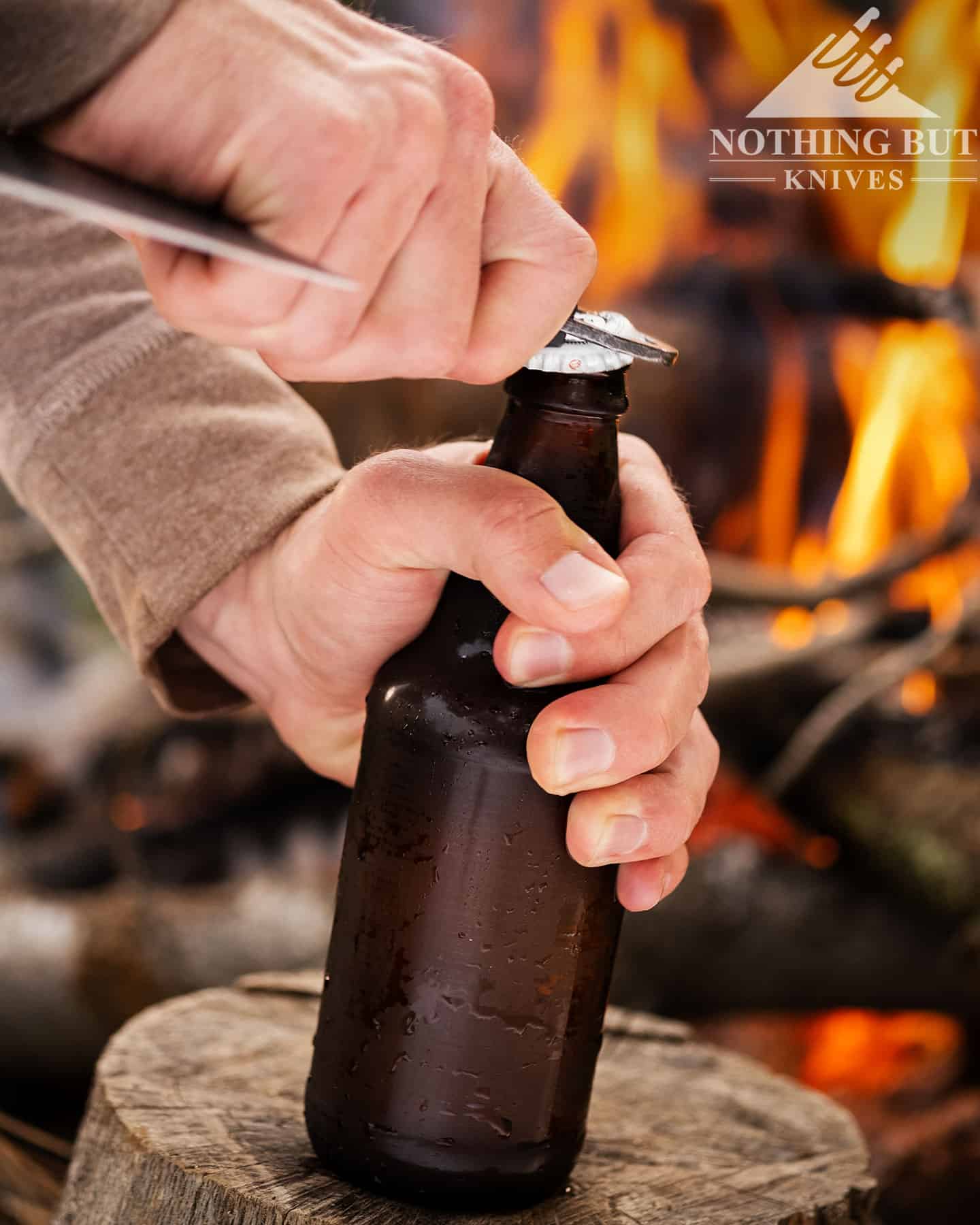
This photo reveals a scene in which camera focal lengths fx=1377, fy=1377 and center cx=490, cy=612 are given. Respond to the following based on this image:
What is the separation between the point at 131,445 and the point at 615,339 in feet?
1.58

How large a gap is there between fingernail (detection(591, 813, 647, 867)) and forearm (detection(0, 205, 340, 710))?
1.27ft

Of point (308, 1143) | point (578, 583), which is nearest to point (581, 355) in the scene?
point (578, 583)

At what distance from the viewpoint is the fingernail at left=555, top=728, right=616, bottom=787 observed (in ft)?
2.72

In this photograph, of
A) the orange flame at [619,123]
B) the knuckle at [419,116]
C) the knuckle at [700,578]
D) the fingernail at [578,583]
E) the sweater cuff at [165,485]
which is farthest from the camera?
the orange flame at [619,123]

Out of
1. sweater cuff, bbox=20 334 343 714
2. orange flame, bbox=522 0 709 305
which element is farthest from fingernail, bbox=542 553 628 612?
orange flame, bbox=522 0 709 305

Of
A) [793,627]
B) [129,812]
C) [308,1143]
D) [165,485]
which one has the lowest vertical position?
[129,812]

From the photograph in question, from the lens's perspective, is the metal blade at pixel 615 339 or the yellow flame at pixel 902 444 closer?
the metal blade at pixel 615 339

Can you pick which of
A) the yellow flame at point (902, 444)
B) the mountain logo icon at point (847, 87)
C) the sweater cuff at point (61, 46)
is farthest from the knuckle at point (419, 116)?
the mountain logo icon at point (847, 87)

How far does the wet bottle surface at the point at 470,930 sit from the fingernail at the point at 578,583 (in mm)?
88

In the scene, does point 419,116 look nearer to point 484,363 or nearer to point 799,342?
point 484,363

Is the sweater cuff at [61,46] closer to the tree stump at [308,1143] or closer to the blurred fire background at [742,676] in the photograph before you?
the tree stump at [308,1143]

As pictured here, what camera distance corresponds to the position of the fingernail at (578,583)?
820mm

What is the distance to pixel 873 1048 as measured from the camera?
2.47 metres

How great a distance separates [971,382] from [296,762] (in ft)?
5.02
